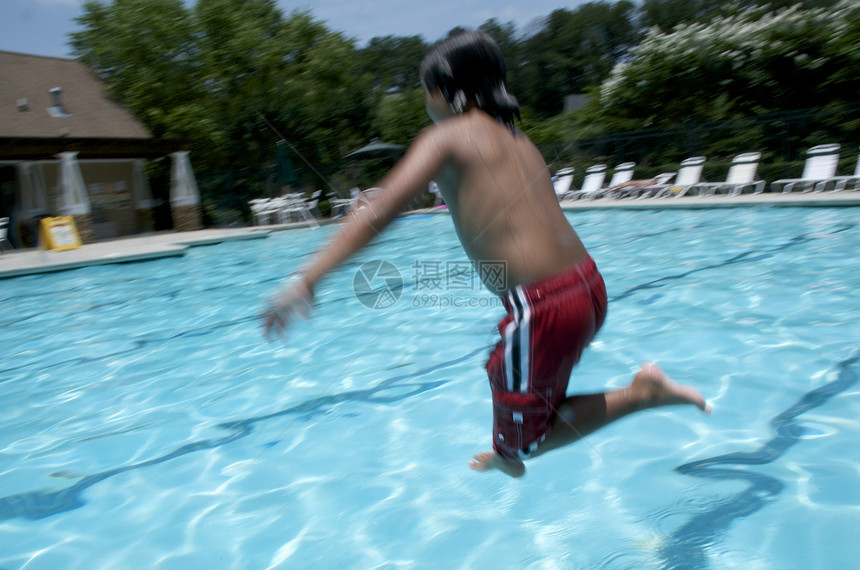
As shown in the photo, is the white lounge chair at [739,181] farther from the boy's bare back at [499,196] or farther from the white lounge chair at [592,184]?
the boy's bare back at [499,196]

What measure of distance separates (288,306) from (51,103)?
20.8m

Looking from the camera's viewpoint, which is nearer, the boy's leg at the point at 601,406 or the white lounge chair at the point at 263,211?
the boy's leg at the point at 601,406

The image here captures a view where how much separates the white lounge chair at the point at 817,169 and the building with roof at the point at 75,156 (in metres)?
15.3

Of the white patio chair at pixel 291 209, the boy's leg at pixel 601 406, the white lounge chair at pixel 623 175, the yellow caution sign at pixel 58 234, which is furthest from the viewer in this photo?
the white patio chair at pixel 291 209

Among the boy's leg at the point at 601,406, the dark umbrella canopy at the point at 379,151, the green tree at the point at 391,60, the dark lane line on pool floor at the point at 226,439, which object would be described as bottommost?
the dark lane line on pool floor at the point at 226,439

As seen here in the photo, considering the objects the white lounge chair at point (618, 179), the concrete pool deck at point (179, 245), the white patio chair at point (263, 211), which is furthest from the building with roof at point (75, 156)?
the white lounge chair at point (618, 179)

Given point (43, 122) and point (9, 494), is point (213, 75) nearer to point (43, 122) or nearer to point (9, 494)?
point (43, 122)

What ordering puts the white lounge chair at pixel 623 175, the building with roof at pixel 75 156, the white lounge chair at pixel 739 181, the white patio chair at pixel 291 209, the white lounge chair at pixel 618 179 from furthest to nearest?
the white patio chair at pixel 291 209 < the white lounge chair at pixel 623 175 < the building with roof at pixel 75 156 < the white lounge chair at pixel 618 179 < the white lounge chair at pixel 739 181

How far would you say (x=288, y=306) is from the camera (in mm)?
1605

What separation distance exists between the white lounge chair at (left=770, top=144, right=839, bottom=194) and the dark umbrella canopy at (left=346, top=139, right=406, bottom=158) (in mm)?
9327

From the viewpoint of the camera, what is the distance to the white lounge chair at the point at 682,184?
47.9 feet

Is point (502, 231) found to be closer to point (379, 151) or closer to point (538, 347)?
point (538, 347)

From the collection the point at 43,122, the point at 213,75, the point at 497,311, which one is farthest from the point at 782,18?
the point at 43,122

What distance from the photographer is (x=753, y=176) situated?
13844 millimetres
